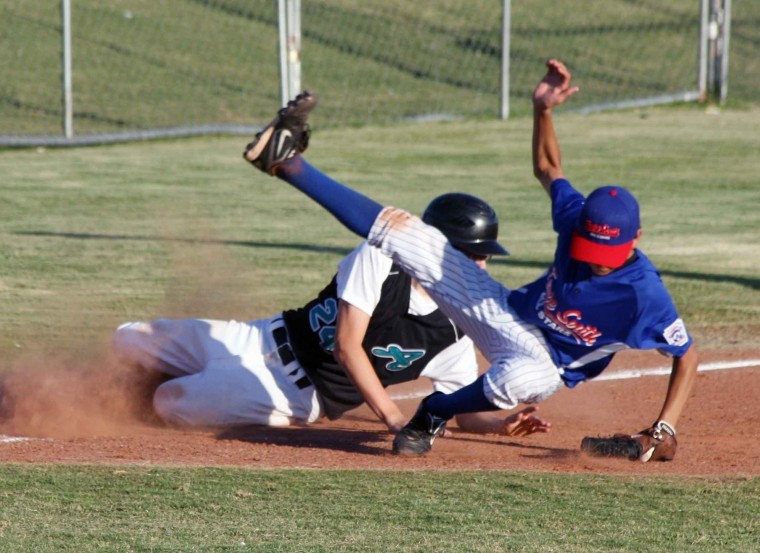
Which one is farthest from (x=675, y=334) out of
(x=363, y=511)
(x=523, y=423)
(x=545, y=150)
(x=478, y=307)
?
(x=363, y=511)

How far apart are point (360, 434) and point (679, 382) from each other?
146 centimetres

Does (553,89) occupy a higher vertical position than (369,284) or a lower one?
higher

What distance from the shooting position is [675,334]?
494 cm

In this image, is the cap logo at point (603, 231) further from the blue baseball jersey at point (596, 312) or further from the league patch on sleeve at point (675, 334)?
the league patch on sleeve at point (675, 334)

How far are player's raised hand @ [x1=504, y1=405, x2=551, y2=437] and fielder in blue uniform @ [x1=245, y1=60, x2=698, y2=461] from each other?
54 cm

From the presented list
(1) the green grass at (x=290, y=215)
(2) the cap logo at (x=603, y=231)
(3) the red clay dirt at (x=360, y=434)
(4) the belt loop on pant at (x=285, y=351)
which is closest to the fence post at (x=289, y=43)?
(1) the green grass at (x=290, y=215)

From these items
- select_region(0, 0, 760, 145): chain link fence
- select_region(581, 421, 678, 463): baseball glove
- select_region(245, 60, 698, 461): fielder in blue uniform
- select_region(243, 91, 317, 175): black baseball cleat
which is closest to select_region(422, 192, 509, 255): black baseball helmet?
select_region(245, 60, 698, 461): fielder in blue uniform

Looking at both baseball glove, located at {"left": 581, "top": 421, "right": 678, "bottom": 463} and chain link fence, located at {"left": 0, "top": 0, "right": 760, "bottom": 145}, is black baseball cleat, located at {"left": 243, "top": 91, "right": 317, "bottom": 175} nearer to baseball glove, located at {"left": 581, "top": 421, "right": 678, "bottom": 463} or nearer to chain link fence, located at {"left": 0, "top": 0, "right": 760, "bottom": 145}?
baseball glove, located at {"left": 581, "top": 421, "right": 678, "bottom": 463}

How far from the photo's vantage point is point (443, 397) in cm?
528

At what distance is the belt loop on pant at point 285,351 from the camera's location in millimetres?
5773

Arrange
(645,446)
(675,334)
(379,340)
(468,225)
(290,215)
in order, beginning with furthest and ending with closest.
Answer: (290,215) → (468,225) → (379,340) → (645,446) → (675,334)

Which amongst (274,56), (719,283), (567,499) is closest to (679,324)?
(567,499)

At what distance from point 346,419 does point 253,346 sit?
25.1 inches

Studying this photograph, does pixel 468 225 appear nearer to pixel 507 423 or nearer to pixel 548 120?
pixel 548 120
